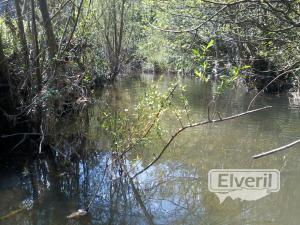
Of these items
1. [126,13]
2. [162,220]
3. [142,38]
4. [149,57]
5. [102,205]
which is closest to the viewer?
[162,220]

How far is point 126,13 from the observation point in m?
22.0

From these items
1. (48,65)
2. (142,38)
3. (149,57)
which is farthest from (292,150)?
(149,57)

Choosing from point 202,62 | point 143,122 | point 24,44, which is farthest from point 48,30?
point 202,62

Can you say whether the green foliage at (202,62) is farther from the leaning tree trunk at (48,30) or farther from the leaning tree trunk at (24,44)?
the leaning tree trunk at (24,44)

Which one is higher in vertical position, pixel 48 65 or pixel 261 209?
pixel 48 65

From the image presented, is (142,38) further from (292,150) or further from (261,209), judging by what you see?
(261,209)

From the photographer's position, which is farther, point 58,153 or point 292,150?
point 292,150

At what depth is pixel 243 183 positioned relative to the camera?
6.01 m

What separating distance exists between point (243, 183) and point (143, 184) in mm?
1619

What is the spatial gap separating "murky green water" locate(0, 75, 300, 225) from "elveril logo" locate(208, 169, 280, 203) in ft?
0.34

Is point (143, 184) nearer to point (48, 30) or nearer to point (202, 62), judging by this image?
point (202, 62)

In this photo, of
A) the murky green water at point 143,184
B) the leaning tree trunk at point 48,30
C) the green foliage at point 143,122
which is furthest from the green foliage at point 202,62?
the leaning tree trunk at point 48,30

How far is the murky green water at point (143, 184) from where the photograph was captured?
17.2 ft

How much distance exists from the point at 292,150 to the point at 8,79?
241 inches
